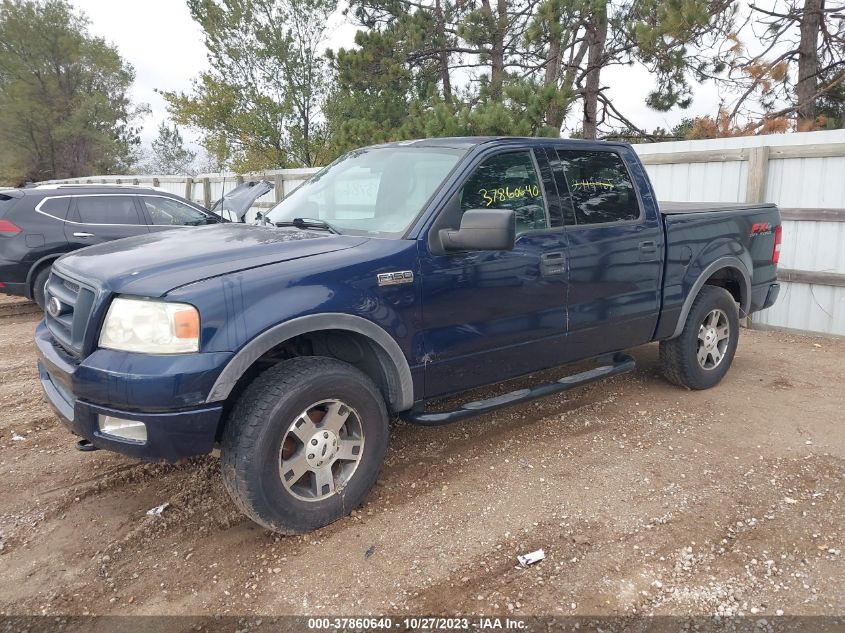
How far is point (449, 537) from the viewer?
308cm

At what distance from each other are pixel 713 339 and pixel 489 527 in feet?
9.87

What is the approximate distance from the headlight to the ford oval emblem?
0.70 meters

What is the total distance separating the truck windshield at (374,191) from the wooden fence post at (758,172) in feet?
16.6

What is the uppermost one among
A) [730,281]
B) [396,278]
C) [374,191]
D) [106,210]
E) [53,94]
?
[53,94]

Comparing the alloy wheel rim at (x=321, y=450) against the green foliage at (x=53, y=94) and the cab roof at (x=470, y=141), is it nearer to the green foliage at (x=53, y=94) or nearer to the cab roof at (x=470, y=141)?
the cab roof at (x=470, y=141)

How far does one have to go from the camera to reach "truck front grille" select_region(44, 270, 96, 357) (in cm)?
285

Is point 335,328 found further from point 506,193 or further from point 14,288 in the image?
point 14,288

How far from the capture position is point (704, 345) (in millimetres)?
5086

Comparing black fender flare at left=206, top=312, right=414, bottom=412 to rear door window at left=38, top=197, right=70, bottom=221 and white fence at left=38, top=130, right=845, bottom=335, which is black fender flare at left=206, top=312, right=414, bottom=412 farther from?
rear door window at left=38, top=197, right=70, bottom=221

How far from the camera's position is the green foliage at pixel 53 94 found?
3706cm

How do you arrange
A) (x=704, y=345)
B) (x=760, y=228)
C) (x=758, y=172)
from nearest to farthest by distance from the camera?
(x=704, y=345) → (x=760, y=228) → (x=758, y=172)

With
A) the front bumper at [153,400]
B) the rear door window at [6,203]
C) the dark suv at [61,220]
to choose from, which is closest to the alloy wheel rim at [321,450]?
the front bumper at [153,400]

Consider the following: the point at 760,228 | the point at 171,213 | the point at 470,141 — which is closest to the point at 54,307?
the point at 470,141

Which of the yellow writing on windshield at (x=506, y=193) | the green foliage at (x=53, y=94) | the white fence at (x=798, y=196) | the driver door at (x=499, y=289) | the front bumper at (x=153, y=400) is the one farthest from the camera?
the green foliage at (x=53, y=94)
